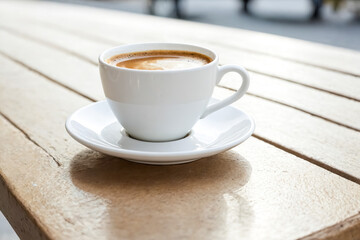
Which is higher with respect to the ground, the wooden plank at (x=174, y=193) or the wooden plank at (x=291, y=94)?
the wooden plank at (x=174, y=193)

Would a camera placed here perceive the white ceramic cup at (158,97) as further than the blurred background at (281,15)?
No

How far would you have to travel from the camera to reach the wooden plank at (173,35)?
2.61 feet

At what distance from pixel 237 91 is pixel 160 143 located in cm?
11

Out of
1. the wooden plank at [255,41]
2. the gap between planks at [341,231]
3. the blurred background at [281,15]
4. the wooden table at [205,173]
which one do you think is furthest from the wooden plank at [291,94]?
the blurred background at [281,15]

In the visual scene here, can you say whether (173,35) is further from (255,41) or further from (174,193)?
(174,193)

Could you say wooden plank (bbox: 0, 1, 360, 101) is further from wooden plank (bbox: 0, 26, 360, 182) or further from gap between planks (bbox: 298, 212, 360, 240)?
gap between planks (bbox: 298, 212, 360, 240)

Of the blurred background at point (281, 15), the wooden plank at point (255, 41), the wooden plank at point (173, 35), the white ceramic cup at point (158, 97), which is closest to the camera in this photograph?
the white ceramic cup at point (158, 97)

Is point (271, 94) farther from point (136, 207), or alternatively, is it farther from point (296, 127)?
point (136, 207)

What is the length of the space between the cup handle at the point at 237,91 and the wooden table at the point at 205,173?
2.0 inches

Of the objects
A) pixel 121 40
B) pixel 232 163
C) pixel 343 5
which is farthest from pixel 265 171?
pixel 343 5

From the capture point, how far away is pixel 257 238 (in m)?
0.35

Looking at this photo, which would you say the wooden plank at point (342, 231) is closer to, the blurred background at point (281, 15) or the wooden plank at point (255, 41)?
the wooden plank at point (255, 41)

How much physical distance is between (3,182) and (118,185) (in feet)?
0.37

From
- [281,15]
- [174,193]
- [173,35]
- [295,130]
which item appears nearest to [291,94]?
[295,130]
